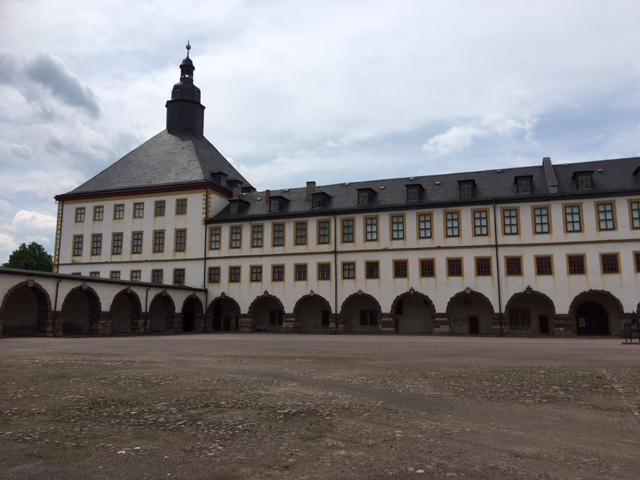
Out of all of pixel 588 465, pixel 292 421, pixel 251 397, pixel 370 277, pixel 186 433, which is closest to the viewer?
pixel 588 465

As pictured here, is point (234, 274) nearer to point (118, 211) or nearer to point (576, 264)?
point (118, 211)

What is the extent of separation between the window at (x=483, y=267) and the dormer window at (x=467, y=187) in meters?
4.99

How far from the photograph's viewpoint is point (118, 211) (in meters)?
50.4

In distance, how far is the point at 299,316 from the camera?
45.1 metres

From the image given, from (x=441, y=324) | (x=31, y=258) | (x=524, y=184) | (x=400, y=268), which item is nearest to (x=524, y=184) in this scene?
(x=524, y=184)

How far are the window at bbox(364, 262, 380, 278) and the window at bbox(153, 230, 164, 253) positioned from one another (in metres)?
18.3

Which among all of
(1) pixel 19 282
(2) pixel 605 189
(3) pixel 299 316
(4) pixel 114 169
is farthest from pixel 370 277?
(4) pixel 114 169

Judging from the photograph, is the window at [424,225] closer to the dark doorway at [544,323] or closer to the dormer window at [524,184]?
the dormer window at [524,184]

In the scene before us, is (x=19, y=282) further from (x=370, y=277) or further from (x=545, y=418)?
(x=545, y=418)

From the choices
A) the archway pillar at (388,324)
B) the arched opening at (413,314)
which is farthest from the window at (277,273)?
the arched opening at (413,314)

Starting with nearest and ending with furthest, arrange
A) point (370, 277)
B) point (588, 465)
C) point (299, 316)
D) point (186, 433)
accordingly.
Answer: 1. point (588, 465)
2. point (186, 433)
3. point (370, 277)
4. point (299, 316)

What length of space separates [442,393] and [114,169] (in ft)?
166

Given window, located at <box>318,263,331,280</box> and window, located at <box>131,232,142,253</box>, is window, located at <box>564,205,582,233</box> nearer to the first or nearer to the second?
window, located at <box>318,263,331,280</box>

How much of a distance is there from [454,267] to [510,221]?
509 centimetres
